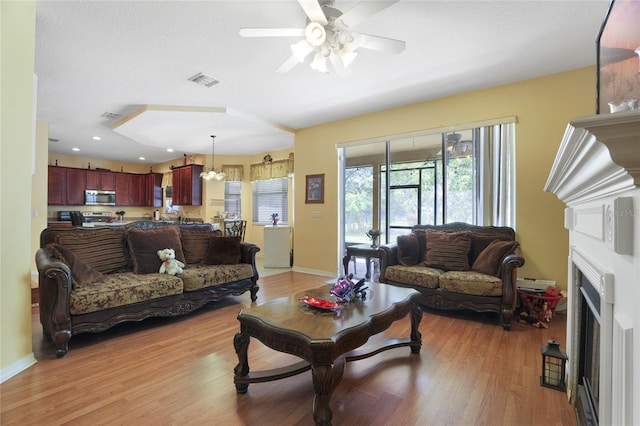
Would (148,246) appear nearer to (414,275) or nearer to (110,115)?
(110,115)

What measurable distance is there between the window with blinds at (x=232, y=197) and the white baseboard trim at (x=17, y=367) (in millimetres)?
5560

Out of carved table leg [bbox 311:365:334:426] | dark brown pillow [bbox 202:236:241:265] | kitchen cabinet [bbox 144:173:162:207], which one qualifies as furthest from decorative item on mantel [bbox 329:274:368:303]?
kitchen cabinet [bbox 144:173:162:207]

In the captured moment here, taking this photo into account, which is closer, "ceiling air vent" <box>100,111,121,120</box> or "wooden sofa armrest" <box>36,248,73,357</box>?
"wooden sofa armrest" <box>36,248,73,357</box>

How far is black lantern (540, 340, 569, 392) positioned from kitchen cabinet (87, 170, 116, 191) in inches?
379

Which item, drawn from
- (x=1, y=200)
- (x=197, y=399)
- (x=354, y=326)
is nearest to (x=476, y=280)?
(x=354, y=326)

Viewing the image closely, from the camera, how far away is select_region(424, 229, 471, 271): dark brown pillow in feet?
11.1

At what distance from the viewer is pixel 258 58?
2.99 metres

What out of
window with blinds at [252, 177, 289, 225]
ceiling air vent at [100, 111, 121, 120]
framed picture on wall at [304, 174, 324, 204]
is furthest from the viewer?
window with blinds at [252, 177, 289, 225]

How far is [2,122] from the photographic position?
1.97m

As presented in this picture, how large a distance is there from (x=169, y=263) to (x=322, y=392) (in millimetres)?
2362

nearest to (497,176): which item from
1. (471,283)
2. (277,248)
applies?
(471,283)

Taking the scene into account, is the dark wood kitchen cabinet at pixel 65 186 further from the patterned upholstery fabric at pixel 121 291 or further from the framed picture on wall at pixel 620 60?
the framed picture on wall at pixel 620 60

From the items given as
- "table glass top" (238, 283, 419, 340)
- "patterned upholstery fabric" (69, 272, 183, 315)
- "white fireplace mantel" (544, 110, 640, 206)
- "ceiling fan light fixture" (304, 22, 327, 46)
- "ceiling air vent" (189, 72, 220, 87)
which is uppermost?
"ceiling air vent" (189, 72, 220, 87)

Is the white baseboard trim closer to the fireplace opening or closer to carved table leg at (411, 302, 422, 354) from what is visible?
carved table leg at (411, 302, 422, 354)
